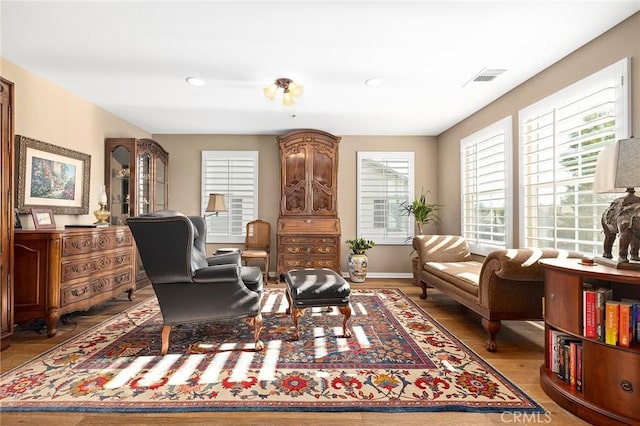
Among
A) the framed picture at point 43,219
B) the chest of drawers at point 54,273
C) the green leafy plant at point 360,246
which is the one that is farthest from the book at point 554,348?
the framed picture at point 43,219

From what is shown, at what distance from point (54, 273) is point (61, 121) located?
1.85m

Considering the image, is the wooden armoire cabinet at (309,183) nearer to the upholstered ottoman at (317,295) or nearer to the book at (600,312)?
the upholstered ottoman at (317,295)

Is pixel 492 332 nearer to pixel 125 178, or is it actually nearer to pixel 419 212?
pixel 419 212

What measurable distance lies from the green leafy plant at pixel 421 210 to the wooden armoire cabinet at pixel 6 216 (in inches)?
189

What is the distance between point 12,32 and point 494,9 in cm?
362

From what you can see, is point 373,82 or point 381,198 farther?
point 381,198

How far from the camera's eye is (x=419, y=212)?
505cm

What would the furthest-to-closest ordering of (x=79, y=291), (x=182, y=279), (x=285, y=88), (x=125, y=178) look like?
(x=125, y=178), (x=285, y=88), (x=79, y=291), (x=182, y=279)

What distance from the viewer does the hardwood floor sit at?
1.68 m

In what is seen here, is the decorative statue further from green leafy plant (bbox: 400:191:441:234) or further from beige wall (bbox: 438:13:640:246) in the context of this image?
green leafy plant (bbox: 400:191:441:234)

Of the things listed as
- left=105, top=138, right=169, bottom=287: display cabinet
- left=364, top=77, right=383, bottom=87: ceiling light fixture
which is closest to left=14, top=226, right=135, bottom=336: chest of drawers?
left=105, top=138, right=169, bottom=287: display cabinet

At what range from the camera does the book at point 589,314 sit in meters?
1.73

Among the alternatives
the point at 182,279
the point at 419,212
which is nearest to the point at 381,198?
the point at 419,212

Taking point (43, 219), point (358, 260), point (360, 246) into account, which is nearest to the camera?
point (43, 219)
